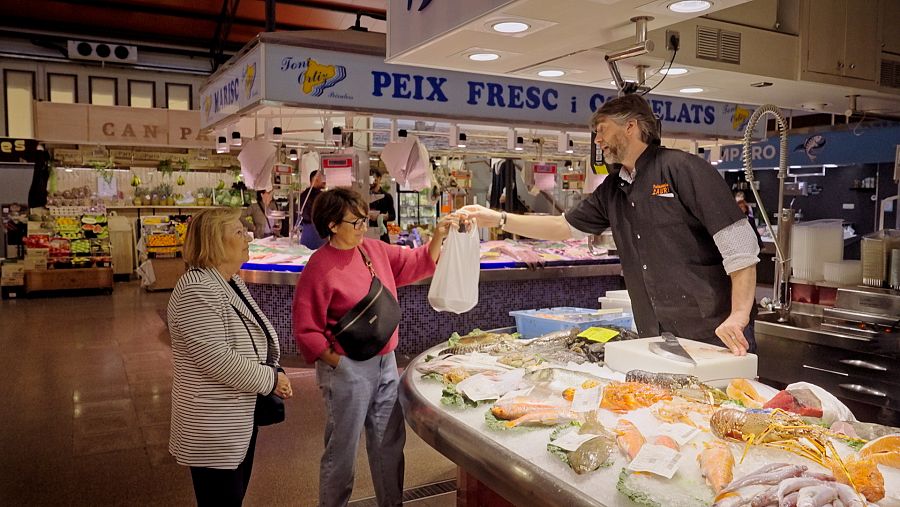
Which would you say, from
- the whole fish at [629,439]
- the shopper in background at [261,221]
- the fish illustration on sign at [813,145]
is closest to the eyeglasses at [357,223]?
the whole fish at [629,439]

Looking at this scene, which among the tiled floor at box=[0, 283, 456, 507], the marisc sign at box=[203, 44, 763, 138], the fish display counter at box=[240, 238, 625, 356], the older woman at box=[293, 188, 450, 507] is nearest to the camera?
the older woman at box=[293, 188, 450, 507]

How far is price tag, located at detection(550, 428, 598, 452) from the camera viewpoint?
68.6 inches

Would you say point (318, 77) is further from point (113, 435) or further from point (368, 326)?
point (113, 435)

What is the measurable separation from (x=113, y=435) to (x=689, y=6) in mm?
4738

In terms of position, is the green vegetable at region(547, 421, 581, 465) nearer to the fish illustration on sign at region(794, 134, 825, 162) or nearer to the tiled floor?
the tiled floor

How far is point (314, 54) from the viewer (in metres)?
5.54

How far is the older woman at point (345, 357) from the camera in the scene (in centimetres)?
323

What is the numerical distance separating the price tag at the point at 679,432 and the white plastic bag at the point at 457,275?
4.55ft

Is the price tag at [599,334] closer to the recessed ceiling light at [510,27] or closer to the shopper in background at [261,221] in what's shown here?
the recessed ceiling light at [510,27]

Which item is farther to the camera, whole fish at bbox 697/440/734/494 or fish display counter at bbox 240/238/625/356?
fish display counter at bbox 240/238/625/356

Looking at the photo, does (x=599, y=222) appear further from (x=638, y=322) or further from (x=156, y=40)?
(x=156, y=40)

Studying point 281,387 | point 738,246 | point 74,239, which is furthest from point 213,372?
point 74,239

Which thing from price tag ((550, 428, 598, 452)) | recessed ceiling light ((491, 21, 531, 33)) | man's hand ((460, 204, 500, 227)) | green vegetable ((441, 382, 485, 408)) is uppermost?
recessed ceiling light ((491, 21, 531, 33))

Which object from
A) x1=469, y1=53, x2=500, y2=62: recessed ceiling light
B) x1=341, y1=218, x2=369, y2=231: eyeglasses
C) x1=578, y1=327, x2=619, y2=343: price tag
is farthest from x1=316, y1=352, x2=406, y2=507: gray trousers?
x1=469, y1=53, x2=500, y2=62: recessed ceiling light
